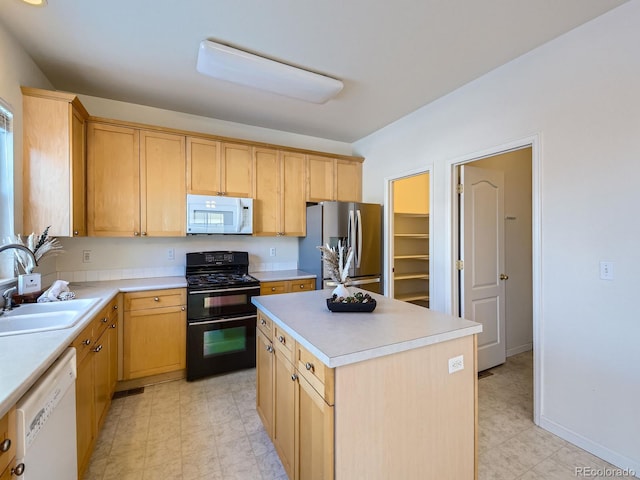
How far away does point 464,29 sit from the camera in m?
1.94

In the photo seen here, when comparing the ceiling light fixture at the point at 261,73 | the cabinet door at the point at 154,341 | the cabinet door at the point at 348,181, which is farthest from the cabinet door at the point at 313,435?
the cabinet door at the point at 348,181

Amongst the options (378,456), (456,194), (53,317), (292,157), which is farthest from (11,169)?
(456,194)

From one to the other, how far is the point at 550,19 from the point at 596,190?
3.69ft

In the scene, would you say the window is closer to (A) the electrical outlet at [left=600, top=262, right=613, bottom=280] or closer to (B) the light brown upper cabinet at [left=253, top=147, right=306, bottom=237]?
(B) the light brown upper cabinet at [left=253, top=147, right=306, bottom=237]

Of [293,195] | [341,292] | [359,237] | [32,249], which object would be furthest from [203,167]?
[341,292]

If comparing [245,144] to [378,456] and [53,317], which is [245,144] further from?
[378,456]

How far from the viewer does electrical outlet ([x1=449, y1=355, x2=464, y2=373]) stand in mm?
1397

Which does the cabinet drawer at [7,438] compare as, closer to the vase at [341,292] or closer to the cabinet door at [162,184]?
the vase at [341,292]

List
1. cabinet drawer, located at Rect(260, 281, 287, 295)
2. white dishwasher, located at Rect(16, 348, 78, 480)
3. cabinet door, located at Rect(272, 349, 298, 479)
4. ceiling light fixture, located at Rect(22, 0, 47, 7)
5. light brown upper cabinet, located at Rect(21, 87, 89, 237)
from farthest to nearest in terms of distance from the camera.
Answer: cabinet drawer, located at Rect(260, 281, 287, 295), light brown upper cabinet, located at Rect(21, 87, 89, 237), ceiling light fixture, located at Rect(22, 0, 47, 7), cabinet door, located at Rect(272, 349, 298, 479), white dishwasher, located at Rect(16, 348, 78, 480)

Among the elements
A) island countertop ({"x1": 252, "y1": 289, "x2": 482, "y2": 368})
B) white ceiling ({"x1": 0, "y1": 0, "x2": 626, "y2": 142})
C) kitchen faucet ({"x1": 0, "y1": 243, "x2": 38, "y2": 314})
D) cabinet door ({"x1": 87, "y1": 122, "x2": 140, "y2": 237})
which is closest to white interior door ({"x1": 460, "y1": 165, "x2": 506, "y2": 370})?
white ceiling ({"x1": 0, "y1": 0, "x2": 626, "y2": 142})

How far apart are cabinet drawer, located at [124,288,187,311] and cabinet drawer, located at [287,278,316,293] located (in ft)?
3.70

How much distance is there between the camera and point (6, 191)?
79.3 inches

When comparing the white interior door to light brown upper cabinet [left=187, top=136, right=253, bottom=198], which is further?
light brown upper cabinet [left=187, top=136, right=253, bottom=198]

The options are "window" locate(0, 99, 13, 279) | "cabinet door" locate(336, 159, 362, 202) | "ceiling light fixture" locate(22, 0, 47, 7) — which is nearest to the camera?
"ceiling light fixture" locate(22, 0, 47, 7)
